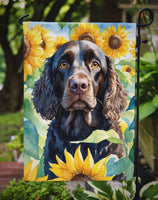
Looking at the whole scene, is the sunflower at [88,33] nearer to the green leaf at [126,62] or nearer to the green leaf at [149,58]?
the green leaf at [126,62]

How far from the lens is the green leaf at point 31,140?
1.52 metres

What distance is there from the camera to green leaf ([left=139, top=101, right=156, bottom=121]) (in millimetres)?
2332

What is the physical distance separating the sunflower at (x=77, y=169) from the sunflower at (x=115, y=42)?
67cm

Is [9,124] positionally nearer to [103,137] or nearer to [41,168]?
[41,168]

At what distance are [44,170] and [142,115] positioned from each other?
1.22 m

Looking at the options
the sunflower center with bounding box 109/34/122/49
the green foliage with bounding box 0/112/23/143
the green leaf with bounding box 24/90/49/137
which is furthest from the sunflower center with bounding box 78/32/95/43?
the green foliage with bounding box 0/112/23/143

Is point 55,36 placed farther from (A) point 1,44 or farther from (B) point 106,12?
(B) point 106,12

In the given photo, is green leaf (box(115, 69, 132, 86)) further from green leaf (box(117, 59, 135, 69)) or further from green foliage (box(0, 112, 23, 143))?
green foliage (box(0, 112, 23, 143))

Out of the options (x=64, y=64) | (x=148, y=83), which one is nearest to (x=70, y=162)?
(x=64, y=64)

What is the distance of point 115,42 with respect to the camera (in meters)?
1.51

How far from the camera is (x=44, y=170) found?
1534 millimetres

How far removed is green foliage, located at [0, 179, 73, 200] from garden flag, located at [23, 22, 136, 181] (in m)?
0.28

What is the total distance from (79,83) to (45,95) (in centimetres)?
25

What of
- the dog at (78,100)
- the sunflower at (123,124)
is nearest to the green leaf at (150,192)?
the dog at (78,100)
